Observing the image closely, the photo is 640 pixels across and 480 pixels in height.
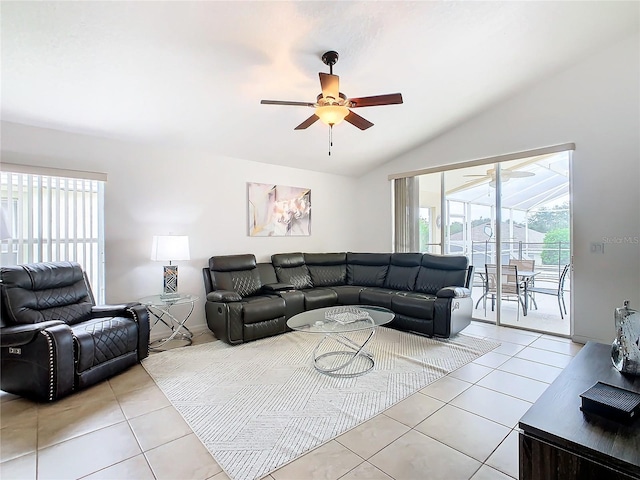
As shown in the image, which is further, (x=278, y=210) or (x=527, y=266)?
(x=278, y=210)

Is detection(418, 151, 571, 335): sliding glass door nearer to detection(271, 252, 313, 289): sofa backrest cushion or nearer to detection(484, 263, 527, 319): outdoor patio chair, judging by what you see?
detection(484, 263, 527, 319): outdoor patio chair

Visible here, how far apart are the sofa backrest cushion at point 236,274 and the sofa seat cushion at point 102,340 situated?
1.23 meters

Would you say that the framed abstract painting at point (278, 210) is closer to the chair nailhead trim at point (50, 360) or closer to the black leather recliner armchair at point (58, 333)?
the black leather recliner armchair at point (58, 333)

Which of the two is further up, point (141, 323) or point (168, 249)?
point (168, 249)

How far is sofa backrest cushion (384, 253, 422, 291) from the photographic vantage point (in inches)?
188

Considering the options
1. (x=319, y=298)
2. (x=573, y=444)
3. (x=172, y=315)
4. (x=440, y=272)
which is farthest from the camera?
(x=440, y=272)

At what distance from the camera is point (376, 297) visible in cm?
437

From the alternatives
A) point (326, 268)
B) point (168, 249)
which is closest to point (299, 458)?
point (168, 249)

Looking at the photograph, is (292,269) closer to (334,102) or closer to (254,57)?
(334,102)

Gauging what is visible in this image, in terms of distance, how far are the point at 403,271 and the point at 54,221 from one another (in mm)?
4388

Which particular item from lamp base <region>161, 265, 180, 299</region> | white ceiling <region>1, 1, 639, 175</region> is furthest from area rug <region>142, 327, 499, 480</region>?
white ceiling <region>1, 1, 639, 175</region>

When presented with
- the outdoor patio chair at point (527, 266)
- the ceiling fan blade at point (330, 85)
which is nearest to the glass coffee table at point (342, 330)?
the ceiling fan blade at point (330, 85)

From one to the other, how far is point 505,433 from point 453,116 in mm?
3818

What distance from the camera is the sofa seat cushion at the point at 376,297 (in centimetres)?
423
